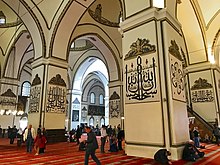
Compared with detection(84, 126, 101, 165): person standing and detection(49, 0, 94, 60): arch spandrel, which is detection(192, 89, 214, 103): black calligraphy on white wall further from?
detection(84, 126, 101, 165): person standing

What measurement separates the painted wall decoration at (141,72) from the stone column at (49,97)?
429 cm

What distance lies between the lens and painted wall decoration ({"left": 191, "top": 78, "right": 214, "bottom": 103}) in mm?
9312

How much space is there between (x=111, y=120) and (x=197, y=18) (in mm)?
7324

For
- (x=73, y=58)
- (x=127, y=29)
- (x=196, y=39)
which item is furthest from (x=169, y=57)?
(x=73, y=58)

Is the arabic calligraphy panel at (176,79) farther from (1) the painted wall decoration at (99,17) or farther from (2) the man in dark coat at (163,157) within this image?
(1) the painted wall decoration at (99,17)

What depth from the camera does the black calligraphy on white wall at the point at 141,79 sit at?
4922 mm

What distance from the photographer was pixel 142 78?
5.14m

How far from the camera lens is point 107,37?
40.4 feet

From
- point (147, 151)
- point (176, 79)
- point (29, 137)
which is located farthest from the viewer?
point (29, 137)

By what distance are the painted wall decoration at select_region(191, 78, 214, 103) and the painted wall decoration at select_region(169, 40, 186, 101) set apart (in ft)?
15.7

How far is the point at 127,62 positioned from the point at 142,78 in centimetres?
73

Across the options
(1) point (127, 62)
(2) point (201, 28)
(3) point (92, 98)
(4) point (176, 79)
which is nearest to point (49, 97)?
(1) point (127, 62)

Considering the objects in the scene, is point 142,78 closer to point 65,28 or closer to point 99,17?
point 65,28

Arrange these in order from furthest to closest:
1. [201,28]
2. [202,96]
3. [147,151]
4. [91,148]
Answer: [202,96] < [201,28] < [147,151] < [91,148]
